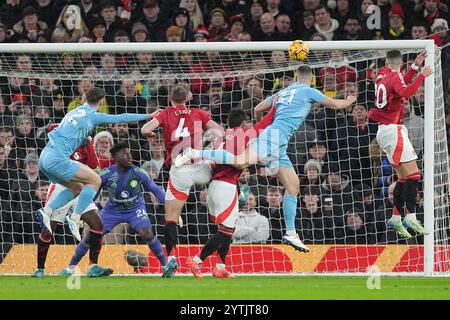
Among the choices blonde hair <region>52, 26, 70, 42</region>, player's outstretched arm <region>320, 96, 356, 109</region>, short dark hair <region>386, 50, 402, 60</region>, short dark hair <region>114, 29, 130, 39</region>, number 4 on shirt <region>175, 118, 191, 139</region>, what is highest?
blonde hair <region>52, 26, 70, 42</region>

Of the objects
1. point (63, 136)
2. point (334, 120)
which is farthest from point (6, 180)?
point (334, 120)

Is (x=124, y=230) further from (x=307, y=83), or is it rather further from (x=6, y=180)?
(x=307, y=83)

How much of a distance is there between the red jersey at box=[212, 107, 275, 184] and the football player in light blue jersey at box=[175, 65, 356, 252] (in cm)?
12

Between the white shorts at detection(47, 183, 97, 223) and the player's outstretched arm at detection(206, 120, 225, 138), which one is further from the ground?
the player's outstretched arm at detection(206, 120, 225, 138)

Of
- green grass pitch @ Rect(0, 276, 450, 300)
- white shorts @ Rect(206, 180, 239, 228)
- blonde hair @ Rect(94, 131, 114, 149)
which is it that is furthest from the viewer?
blonde hair @ Rect(94, 131, 114, 149)

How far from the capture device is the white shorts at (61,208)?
1445cm

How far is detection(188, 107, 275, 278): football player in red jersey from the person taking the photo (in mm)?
13578

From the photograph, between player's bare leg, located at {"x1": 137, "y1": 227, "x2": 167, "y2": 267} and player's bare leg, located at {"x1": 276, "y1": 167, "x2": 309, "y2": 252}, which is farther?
player's bare leg, located at {"x1": 137, "y1": 227, "x2": 167, "y2": 267}

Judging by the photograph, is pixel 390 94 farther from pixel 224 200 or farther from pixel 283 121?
pixel 224 200

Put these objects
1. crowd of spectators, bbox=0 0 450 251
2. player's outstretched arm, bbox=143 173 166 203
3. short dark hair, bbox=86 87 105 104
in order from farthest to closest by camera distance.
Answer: crowd of spectators, bbox=0 0 450 251 < player's outstretched arm, bbox=143 173 166 203 < short dark hair, bbox=86 87 105 104

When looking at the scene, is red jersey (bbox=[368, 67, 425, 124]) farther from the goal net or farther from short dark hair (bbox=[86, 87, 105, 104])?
short dark hair (bbox=[86, 87, 105, 104])

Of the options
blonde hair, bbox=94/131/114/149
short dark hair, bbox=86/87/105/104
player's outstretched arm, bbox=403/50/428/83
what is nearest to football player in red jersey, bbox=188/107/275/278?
short dark hair, bbox=86/87/105/104

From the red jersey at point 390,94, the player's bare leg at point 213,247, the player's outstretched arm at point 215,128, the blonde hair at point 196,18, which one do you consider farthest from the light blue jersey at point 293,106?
the blonde hair at point 196,18

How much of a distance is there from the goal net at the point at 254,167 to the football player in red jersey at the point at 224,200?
197 centimetres
